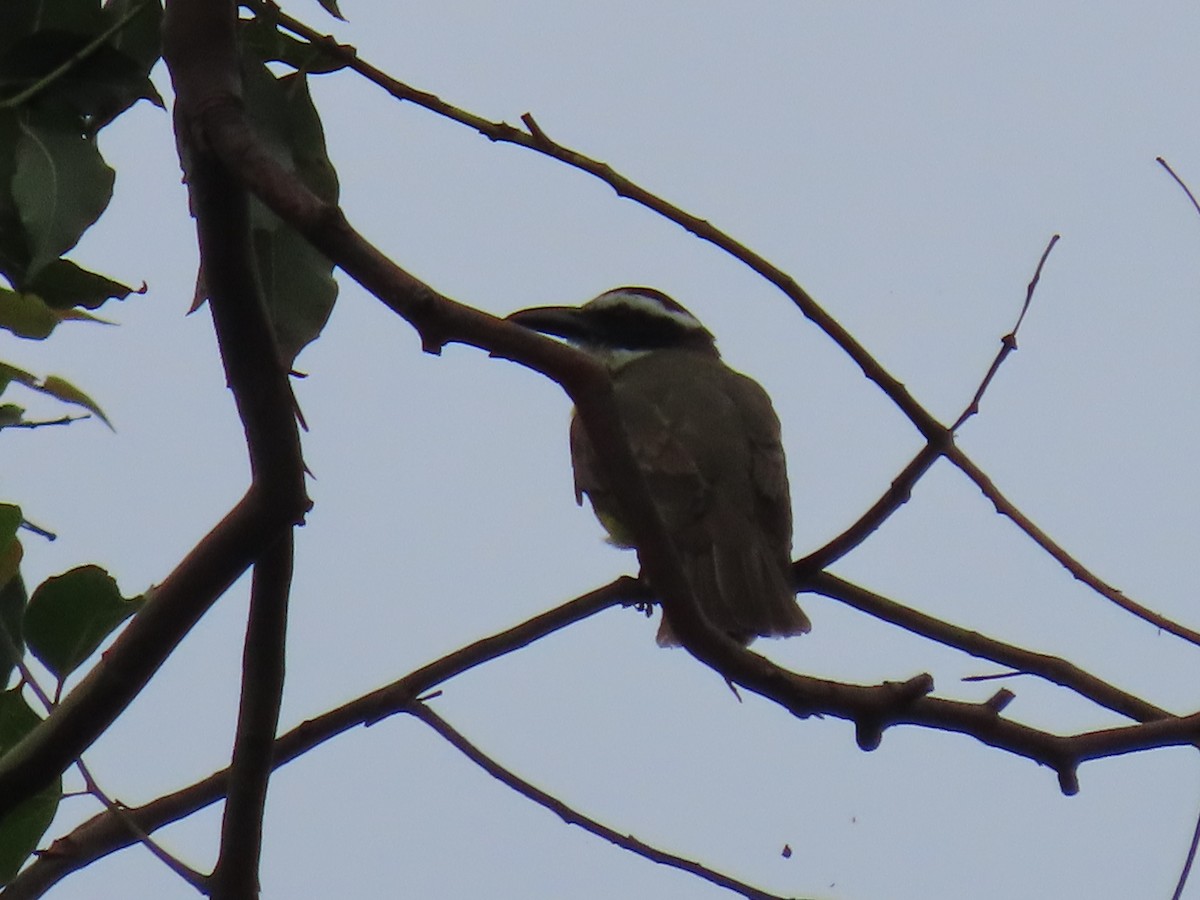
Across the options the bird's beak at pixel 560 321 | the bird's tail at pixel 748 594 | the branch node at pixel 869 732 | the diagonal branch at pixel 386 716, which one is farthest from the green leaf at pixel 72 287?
the bird's beak at pixel 560 321

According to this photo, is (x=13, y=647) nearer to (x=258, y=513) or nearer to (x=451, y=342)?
(x=258, y=513)

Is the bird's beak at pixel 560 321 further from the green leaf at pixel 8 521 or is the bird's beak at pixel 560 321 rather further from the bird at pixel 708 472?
the green leaf at pixel 8 521

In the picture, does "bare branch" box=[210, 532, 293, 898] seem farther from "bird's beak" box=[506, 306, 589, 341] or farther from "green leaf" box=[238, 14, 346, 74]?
"bird's beak" box=[506, 306, 589, 341]

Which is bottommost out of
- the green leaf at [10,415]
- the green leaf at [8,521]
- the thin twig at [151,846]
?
the thin twig at [151,846]

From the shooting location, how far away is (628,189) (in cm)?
290

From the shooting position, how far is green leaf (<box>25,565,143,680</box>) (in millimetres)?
2658

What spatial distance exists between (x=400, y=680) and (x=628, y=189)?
0.97m

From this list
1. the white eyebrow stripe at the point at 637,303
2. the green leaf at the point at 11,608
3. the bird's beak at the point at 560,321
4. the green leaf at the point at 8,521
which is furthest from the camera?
the white eyebrow stripe at the point at 637,303

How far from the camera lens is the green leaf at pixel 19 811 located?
2697mm

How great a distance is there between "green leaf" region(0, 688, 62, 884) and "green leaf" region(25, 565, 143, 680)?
10 centimetres

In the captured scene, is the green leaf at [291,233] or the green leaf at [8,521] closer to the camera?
the green leaf at [8,521]

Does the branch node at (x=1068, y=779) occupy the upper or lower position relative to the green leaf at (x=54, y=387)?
lower

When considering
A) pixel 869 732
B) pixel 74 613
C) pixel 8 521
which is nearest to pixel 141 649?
pixel 74 613

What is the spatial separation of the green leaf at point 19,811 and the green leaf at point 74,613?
0.10m
